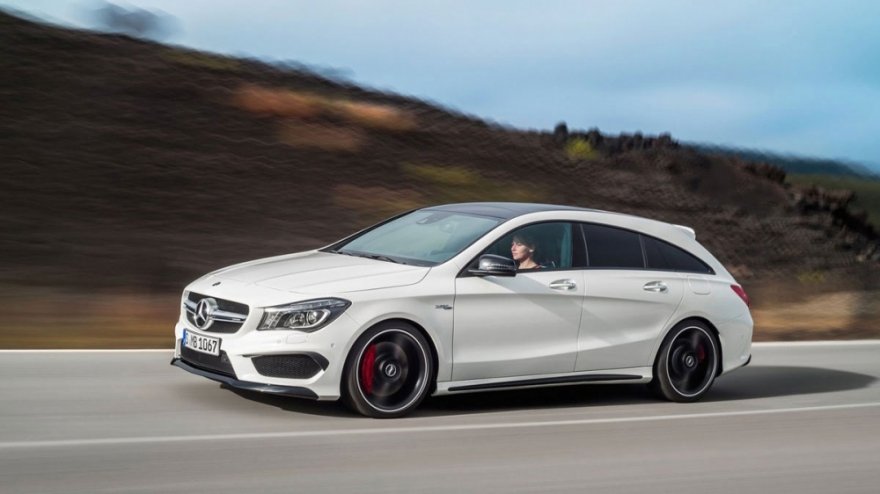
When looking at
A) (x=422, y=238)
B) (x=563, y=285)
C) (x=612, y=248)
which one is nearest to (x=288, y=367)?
(x=422, y=238)

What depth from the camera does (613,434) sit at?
8.32m

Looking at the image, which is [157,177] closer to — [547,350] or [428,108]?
[428,108]

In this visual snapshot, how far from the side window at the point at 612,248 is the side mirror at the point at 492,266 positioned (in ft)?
3.41

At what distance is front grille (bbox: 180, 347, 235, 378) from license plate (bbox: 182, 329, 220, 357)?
0.09 feet

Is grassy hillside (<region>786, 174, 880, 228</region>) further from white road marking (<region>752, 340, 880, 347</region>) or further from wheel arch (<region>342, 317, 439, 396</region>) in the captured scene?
wheel arch (<region>342, 317, 439, 396</region>)

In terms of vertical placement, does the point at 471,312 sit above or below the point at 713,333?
above

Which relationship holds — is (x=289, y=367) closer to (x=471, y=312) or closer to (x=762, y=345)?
(x=471, y=312)

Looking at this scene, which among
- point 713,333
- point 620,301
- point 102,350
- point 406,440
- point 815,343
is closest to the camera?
point 406,440

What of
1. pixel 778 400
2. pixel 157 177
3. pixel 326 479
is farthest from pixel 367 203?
pixel 326 479

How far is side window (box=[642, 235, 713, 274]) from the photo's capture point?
32.1 ft

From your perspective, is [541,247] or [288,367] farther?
[541,247]

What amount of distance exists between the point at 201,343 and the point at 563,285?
8.83 feet

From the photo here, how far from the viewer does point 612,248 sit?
376 inches

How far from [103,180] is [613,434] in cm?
1451
